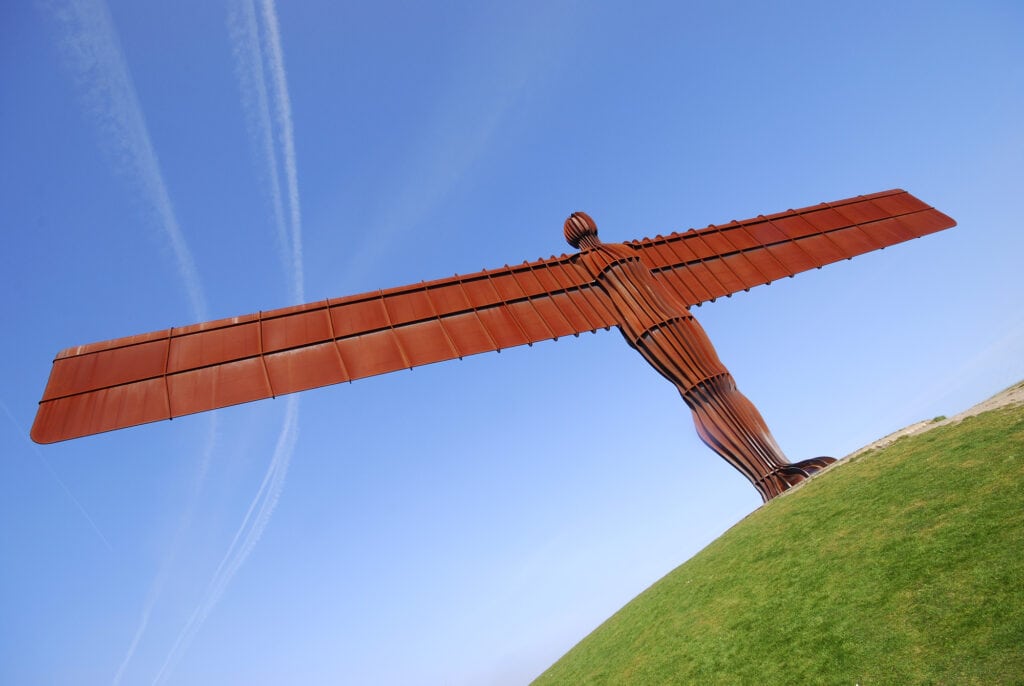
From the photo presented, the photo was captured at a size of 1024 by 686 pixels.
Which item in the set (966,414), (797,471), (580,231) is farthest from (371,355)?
(966,414)

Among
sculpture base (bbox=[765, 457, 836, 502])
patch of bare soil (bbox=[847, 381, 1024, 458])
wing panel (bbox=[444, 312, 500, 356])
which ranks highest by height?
wing panel (bbox=[444, 312, 500, 356])

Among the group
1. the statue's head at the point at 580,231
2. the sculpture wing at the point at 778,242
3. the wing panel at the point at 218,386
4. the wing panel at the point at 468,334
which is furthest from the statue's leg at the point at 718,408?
the wing panel at the point at 218,386

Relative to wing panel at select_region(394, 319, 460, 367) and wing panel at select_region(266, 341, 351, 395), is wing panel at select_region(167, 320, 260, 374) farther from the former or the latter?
wing panel at select_region(394, 319, 460, 367)

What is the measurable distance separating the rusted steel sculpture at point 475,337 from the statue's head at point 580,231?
52mm

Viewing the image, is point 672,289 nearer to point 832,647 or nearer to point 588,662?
point 588,662

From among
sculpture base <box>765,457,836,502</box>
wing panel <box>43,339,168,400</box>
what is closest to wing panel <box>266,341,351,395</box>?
wing panel <box>43,339,168,400</box>

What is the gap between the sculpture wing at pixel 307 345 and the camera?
47.2 ft

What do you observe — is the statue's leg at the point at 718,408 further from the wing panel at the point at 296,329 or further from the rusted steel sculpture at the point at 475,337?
the wing panel at the point at 296,329

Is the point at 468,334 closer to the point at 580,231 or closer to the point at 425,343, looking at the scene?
the point at 425,343

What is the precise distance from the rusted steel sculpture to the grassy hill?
3789 mm

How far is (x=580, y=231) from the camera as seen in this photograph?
19.7m

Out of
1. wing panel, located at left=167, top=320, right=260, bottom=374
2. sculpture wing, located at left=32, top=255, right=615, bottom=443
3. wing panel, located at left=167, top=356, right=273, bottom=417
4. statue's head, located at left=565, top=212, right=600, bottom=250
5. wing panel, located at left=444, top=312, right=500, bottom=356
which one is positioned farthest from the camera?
statue's head, located at left=565, top=212, right=600, bottom=250

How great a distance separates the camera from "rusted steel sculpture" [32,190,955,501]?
14656 millimetres

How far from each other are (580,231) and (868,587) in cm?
1339
